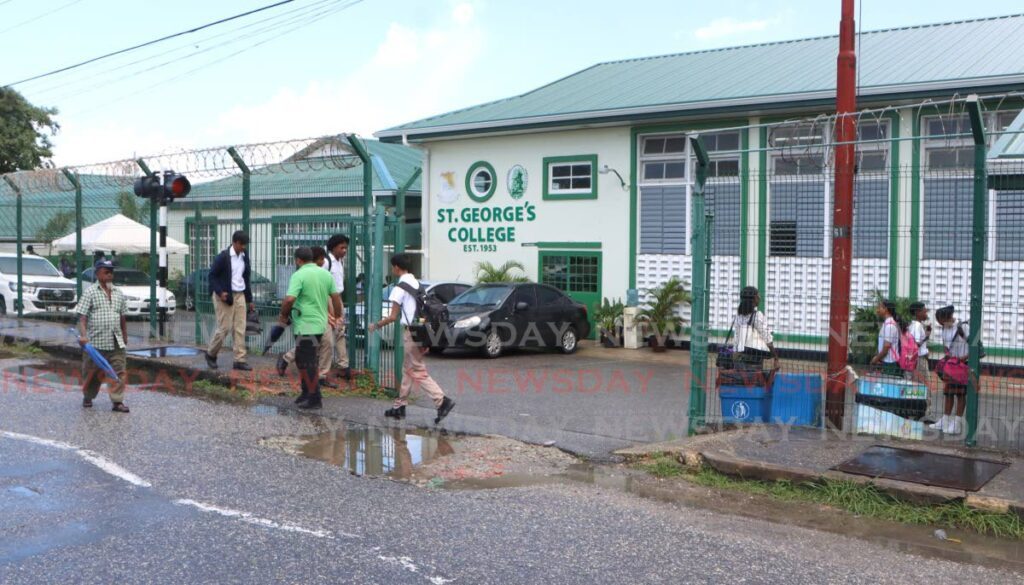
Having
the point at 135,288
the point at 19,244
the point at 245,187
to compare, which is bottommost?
the point at 135,288

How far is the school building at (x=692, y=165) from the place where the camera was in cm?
939

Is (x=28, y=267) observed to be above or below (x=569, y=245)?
below

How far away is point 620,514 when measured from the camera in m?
6.67

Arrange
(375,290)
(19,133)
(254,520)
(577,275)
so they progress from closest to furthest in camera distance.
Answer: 1. (254,520)
2. (375,290)
3. (577,275)
4. (19,133)

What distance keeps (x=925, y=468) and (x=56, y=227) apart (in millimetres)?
18731

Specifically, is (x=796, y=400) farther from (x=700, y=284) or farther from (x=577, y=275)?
(x=577, y=275)

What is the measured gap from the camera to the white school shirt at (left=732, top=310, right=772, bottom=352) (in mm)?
8875

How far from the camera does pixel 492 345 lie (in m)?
16.5

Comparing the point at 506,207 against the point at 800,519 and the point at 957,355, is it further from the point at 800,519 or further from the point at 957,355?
the point at 800,519

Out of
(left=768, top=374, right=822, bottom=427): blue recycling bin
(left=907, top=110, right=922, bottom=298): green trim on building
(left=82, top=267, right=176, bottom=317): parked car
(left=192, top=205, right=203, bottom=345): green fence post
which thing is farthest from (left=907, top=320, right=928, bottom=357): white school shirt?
(left=82, top=267, right=176, bottom=317): parked car

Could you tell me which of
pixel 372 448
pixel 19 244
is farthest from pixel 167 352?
pixel 19 244

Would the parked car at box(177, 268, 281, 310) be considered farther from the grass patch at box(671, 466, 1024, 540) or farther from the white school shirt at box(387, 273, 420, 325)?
the grass patch at box(671, 466, 1024, 540)

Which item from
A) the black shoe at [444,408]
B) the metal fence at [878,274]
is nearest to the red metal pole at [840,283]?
the metal fence at [878,274]

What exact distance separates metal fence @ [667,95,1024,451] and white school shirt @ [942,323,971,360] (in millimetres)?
28
